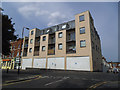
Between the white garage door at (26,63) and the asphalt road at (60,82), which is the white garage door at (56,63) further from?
the asphalt road at (60,82)

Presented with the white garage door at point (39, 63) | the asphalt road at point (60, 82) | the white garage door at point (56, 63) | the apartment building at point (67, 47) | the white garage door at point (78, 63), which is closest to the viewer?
the asphalt road at point (60, 82)

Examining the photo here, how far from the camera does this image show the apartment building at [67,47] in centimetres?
2000

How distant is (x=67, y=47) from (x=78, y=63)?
5691 mm

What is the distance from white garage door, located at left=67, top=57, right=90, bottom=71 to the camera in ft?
62.6

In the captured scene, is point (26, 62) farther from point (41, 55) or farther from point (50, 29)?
point (50, 29)

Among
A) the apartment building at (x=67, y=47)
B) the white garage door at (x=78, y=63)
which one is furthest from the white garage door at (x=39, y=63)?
the white garage door at (x=78, y=63)

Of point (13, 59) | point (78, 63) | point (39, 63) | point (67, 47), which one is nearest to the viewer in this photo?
point (78, 63)

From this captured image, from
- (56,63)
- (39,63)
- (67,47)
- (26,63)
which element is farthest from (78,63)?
(26,63)

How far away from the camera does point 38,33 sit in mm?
32500

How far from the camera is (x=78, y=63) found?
20188mm

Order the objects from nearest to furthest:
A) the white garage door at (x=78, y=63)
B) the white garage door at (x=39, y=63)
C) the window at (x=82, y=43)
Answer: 1. the white garage door at (x=78, y=63)
2. the window at (x=82, y=43)
3. the white garage door at (x=39, y=63)

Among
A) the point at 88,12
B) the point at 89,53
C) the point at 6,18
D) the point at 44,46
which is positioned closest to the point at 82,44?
the point at 89,53

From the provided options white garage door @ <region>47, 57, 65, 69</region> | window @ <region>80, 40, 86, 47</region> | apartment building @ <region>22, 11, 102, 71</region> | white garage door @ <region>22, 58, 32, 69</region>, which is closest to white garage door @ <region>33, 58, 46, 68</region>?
apartment building @ <region>22, 11, 102, 71</region>

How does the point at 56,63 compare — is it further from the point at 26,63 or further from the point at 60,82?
the point at 60,82
